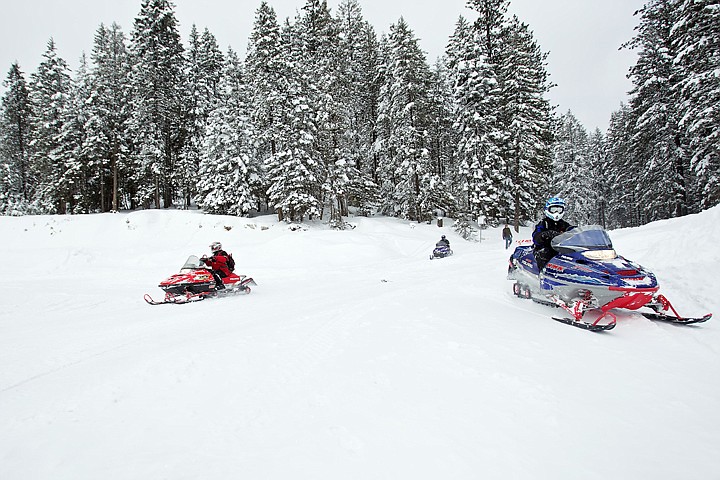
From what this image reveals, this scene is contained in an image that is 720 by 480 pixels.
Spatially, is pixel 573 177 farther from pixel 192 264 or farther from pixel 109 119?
pixel 109 119

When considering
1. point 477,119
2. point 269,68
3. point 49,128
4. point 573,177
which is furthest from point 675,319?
point 573,177

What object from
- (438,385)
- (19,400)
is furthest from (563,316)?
(19,400)

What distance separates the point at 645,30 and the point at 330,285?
3004 cm

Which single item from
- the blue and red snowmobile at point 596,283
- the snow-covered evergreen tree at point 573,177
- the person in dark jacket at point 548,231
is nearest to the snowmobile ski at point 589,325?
the blue and red snowmobile at point 596,283

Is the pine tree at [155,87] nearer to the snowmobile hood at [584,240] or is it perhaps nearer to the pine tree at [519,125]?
the pine tree at [519,125]

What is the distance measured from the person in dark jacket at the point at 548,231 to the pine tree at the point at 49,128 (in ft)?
117

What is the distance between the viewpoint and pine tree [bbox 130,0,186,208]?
28.1 m

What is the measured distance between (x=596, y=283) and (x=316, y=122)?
23.0m

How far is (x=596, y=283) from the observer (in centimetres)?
585

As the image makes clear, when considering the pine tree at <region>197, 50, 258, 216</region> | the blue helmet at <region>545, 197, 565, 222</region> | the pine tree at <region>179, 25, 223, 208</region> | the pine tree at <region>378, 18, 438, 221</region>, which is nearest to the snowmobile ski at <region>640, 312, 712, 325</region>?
the blue helmet at <region>545, 197, 565, 222</region>

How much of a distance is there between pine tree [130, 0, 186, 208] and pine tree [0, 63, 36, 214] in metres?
12.8

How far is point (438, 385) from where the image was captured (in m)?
3.68

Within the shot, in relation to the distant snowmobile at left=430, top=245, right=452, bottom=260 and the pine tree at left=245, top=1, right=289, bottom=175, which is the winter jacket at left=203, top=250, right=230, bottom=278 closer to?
the distant snowmobile at left=430, top=245, right=452, bottom=260

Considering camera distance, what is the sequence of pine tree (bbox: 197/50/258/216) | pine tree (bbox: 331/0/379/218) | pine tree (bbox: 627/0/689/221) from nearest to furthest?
pine tree (bbox: 627/0/689/221), pine tree (bbox: 197/50/258/216), pine tree (bbox: 331/0/379/218)
